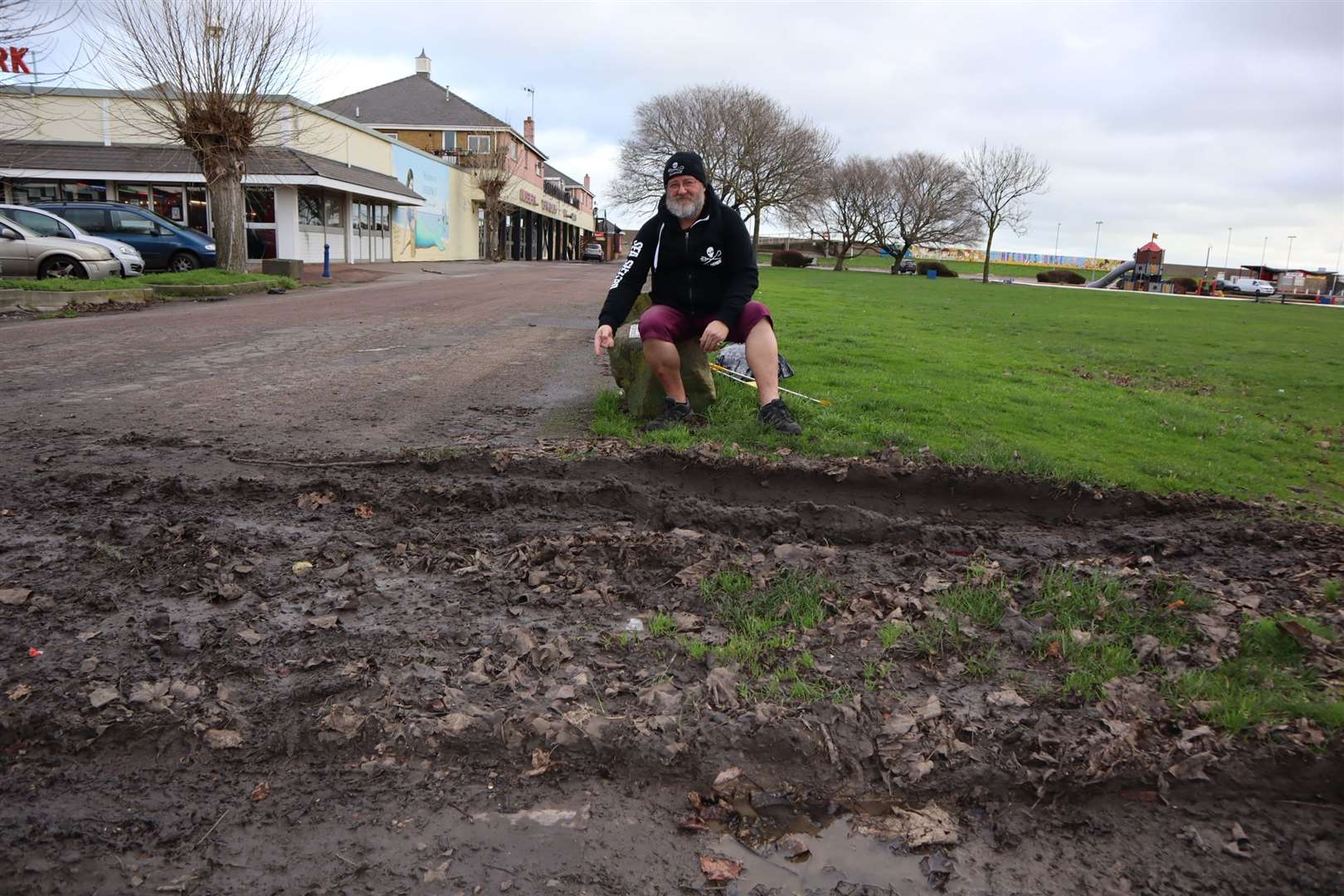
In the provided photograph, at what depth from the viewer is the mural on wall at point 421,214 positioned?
3897 centimetres

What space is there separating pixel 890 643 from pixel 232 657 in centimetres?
227

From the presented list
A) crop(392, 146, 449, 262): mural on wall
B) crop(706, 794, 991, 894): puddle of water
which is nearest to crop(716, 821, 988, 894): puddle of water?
crop(706, 794, 991, 894): puddle of water

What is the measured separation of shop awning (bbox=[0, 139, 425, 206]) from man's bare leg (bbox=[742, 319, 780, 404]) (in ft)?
79.1

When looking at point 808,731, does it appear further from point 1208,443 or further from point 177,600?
point 1208,443

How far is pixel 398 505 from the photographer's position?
4234mm

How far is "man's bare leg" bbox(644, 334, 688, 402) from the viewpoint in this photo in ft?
18.4

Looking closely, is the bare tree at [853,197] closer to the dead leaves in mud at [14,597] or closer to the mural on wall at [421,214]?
the mural on wall at [421,214]

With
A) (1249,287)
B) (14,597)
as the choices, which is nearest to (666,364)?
(14,597)

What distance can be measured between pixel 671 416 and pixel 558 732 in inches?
131

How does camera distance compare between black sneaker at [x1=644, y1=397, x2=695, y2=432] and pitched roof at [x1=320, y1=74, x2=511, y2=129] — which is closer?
black sneaker at [x1=644, y1=397, x2=695, y2=432]

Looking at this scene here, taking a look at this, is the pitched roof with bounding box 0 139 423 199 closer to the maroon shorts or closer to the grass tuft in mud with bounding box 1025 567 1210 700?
the maroon shorts

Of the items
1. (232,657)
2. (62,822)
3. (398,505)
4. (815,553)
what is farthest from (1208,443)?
(62,822)

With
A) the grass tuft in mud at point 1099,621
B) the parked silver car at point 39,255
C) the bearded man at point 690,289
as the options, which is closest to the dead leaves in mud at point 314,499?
the bearded man at point 690,289

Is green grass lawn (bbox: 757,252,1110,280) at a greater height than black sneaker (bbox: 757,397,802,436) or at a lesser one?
greater
